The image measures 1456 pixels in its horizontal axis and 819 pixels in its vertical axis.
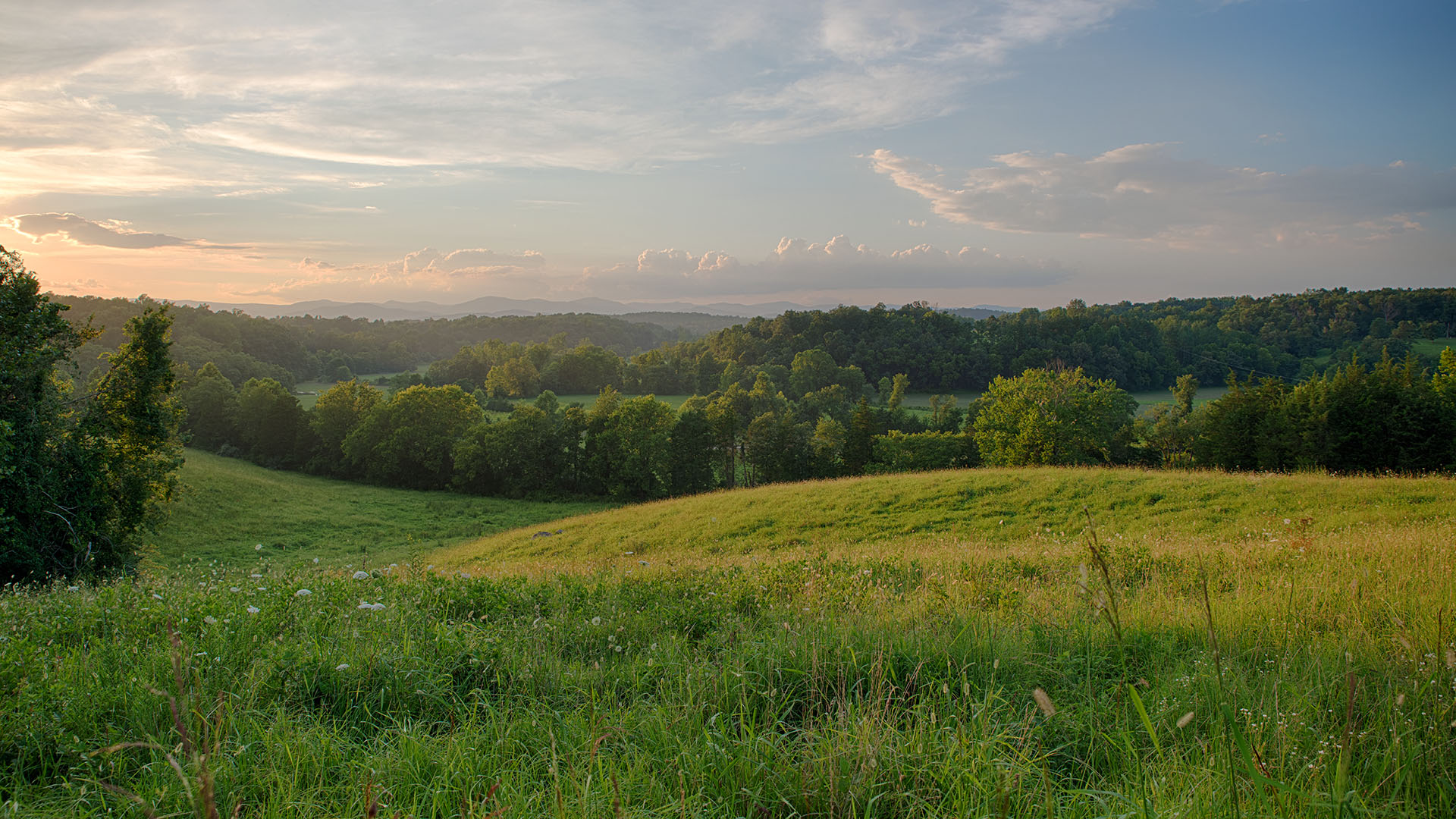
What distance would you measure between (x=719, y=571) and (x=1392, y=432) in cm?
4414

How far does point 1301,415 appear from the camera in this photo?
3666 cm

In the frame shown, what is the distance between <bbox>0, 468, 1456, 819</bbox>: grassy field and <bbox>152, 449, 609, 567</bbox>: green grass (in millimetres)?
22292

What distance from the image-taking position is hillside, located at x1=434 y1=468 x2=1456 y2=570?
1474cm

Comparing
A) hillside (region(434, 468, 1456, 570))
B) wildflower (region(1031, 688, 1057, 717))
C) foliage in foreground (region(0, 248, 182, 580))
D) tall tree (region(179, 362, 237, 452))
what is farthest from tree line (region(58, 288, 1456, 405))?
wildflower (region(1031, 688, 1057, 717))

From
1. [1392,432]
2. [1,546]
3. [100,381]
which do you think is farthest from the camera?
[1392,432]

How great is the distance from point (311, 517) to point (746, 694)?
41.6 meters

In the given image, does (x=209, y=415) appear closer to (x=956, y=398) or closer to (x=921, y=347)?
(x=956, y=398)

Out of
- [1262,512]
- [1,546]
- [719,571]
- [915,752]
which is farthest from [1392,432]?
[1,546]

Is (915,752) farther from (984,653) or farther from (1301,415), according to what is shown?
(1301,415)

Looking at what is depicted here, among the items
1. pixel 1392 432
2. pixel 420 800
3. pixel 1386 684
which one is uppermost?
pixel 1386 684

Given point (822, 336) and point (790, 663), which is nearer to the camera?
point (790, 663)

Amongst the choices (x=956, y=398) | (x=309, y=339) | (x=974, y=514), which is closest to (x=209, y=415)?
(x=974, y=514)

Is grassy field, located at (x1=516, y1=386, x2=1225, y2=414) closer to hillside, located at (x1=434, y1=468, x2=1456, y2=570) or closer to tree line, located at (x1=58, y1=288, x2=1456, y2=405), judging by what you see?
tree line, located at (x1=58, y1=288, x2=1456, y2=405)

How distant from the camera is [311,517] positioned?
123 feet
